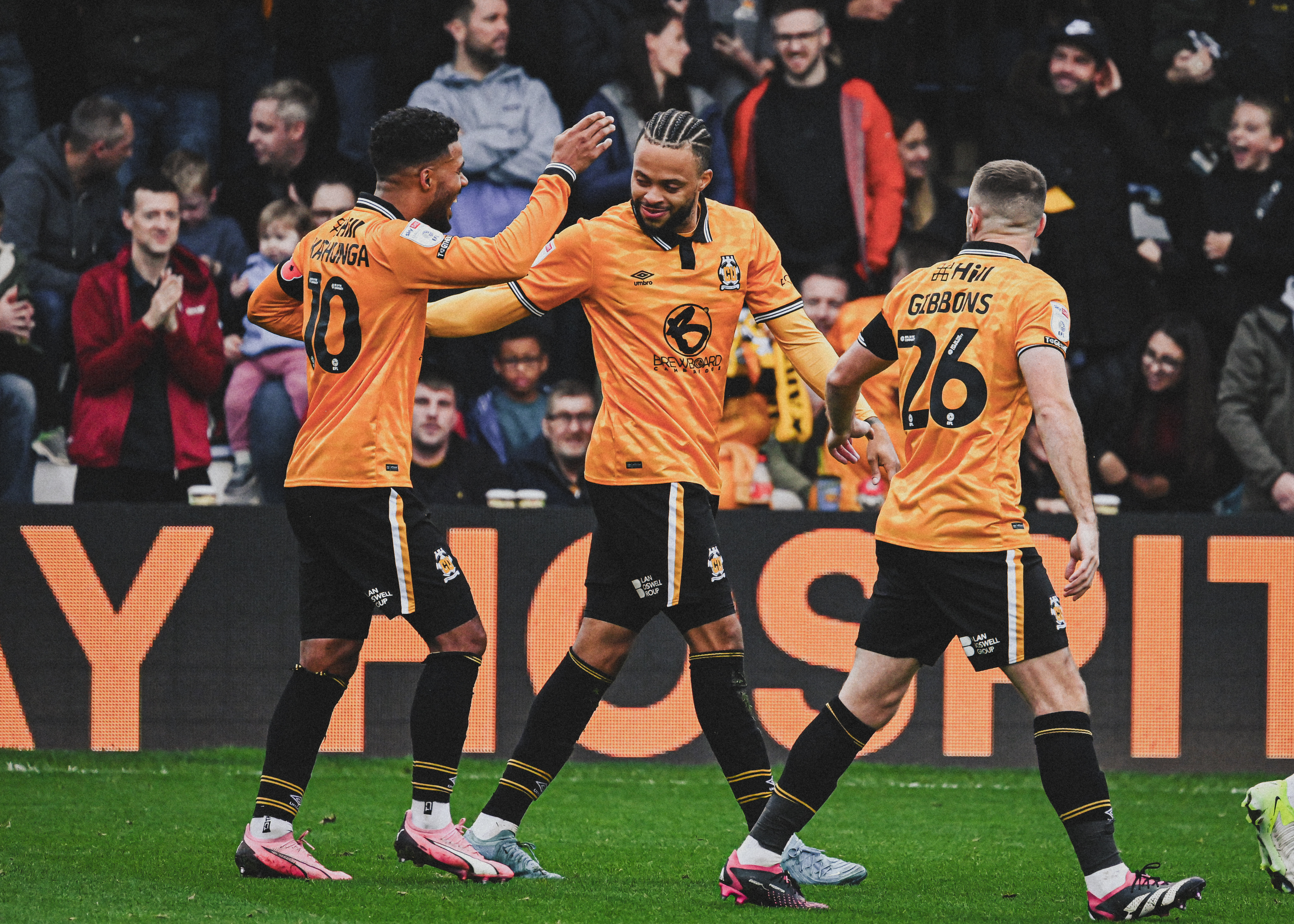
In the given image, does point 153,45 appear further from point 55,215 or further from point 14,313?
point 14,313

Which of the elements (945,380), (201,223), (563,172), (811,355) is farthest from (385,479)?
(201,223)

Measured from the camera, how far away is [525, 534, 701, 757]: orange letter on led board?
8.46m

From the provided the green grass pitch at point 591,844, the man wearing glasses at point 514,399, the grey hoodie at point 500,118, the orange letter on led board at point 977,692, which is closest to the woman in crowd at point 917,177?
the grey hoodie at point 500,118

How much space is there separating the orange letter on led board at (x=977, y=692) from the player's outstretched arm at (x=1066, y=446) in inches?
158

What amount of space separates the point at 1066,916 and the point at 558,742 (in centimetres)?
170

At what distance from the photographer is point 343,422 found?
16.9 feet

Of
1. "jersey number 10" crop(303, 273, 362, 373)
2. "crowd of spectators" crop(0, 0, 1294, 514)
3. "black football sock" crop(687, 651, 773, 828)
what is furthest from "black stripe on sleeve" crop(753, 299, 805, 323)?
"crowd of spectators" crop(0, 0, 1294, 514)

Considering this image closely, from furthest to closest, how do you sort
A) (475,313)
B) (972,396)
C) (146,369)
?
1. (146,369)
2. (475,313)
3. (972,396)

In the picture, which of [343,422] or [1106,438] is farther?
[1106,438]

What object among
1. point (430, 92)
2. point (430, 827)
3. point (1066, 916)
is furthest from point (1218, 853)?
point (430, 92)

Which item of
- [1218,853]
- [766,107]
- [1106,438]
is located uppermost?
[766,107]

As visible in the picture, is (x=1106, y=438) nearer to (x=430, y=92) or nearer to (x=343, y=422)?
(x=430, y=92)

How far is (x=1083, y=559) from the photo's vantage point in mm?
4508

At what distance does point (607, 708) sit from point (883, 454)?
369 centimetres
